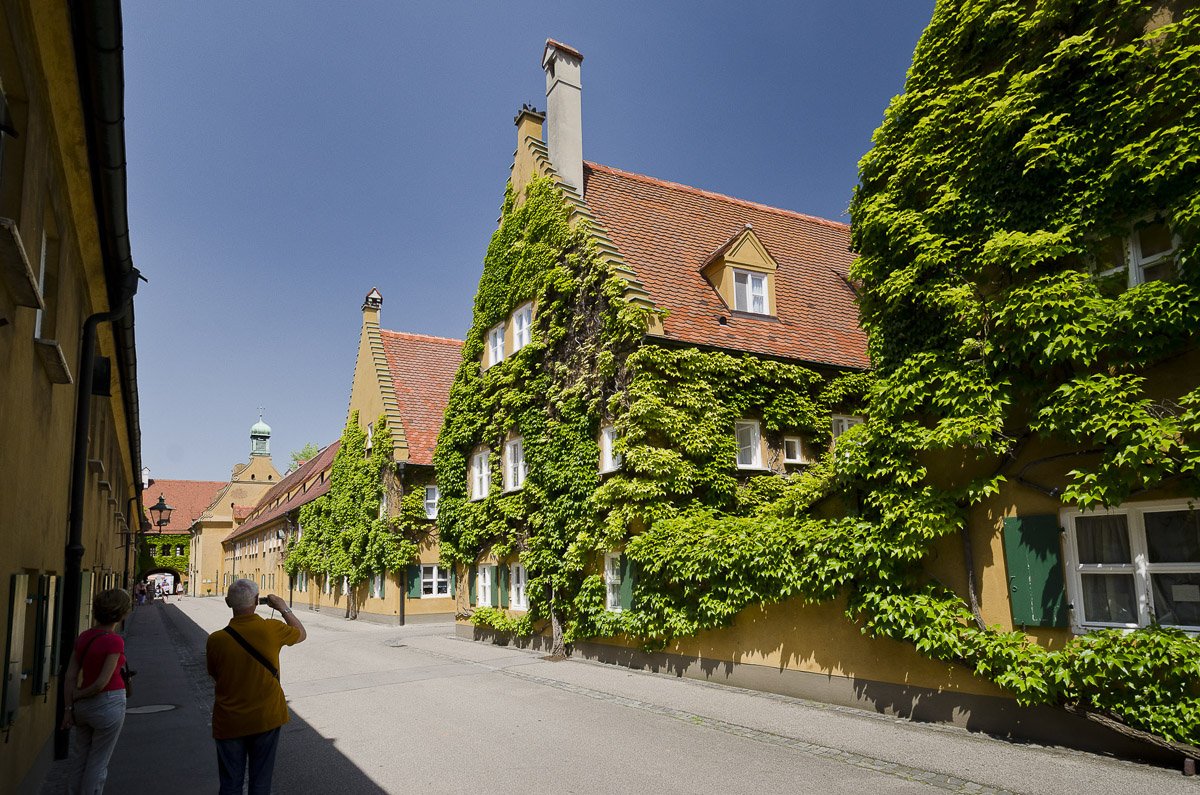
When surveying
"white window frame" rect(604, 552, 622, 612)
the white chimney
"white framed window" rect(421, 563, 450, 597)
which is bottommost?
"white framed window" rect(421, 563, 450, 597)

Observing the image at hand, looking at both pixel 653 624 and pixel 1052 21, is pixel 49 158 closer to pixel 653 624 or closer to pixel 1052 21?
pixel 1052 21

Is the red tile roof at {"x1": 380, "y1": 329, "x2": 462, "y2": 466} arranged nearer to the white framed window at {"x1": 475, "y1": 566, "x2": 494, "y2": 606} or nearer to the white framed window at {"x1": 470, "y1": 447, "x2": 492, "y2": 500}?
the white framed window at {"x1": 470, "y1": 447, "x2": 492, "y2": 500}

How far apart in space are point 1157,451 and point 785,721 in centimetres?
544

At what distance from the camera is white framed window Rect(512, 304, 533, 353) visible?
855 inches

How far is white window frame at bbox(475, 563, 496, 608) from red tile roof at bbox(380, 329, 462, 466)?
348 inches

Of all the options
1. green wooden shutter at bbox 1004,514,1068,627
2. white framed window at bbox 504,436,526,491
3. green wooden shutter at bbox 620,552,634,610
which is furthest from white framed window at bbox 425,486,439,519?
green wooden shutter at bbox 1004,514,1068,627

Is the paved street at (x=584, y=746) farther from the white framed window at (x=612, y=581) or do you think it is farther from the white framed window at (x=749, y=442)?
the white framed window at (x=749, y=442)

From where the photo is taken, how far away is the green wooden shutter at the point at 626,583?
16609 mm

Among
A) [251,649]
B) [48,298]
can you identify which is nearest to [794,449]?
[48,298]

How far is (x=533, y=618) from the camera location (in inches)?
790

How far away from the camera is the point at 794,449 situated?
1811cm

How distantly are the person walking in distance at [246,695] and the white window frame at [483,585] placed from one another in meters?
17.3

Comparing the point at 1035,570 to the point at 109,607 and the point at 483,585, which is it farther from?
the point at 483,585

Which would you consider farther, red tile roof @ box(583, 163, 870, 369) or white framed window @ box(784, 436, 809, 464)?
red tile roof @ box(583, 163, 870, 369)
